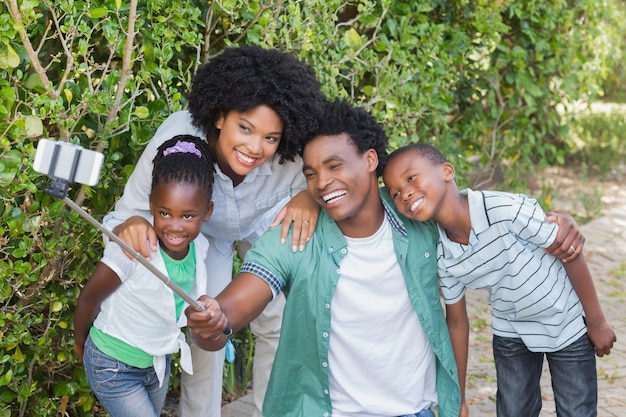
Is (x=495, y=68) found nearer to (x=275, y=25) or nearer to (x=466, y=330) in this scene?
(x=275, y=25)

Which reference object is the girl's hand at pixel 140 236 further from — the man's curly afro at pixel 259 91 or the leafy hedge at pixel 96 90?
the man's curly afro at pixel 259 91

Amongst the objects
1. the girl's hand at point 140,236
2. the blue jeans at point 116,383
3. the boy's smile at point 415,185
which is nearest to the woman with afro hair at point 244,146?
the girl's hand at point 140,236

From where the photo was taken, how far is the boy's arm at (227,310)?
7.75ft

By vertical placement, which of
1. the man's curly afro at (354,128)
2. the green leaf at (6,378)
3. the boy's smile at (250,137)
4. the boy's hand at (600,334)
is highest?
the man's curly afro at (354,128)

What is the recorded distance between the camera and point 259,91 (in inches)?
116

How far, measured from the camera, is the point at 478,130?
5637 mm

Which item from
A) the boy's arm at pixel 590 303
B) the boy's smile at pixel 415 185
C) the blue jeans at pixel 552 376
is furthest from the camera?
the blue jeans at pixel 552 376

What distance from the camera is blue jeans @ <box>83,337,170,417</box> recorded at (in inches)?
109

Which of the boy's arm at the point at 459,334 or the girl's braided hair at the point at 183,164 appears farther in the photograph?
the boy's arm at the point at 459,334

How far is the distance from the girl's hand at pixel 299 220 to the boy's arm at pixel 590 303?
34.1 inches

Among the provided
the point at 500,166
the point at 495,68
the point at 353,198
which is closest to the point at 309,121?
the point at 353,198

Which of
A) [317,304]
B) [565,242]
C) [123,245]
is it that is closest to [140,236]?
[317,304]

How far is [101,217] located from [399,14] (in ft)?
6.57

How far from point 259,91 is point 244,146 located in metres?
0.19
